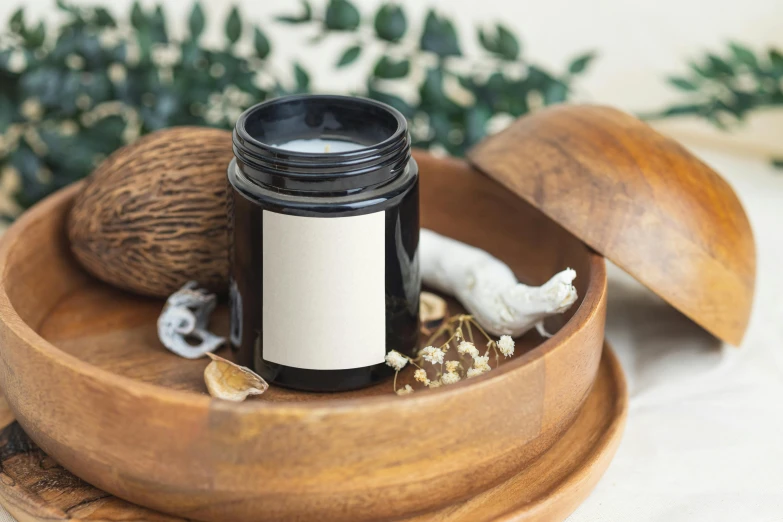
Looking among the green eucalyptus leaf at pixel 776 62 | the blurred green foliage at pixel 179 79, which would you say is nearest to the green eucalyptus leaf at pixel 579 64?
the blurred green foliage at pixel 179 79

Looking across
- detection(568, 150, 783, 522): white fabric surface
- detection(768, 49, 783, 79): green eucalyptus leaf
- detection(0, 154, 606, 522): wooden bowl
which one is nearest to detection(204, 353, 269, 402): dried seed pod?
detection(0, 154, 606, 522): wooden bowl

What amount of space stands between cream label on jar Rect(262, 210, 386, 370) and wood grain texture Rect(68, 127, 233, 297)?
0.51 ft

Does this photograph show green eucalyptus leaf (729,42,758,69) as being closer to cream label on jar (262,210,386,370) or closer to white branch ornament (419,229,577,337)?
white branch ornament (419,229,577,337)

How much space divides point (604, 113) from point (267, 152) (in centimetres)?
34

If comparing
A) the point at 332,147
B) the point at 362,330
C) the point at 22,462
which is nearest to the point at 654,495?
the point at 362,330

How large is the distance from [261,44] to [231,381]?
0.49 m

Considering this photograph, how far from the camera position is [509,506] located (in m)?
0.62

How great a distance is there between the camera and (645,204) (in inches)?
28.8

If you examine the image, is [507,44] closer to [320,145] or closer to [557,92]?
[557,92]

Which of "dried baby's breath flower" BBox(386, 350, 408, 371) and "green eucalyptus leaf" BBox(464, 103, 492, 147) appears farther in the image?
"green eucalyptus leaf" BBox(464, 103, 492, 147)

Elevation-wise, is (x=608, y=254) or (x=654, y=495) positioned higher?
(x=608, y=254)

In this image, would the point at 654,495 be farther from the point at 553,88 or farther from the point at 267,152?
the point at 553,88

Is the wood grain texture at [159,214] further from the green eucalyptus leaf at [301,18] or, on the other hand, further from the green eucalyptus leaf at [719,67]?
the green eucalyptus leaf at [719,67]

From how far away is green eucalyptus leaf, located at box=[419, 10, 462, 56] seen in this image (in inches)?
40.5
